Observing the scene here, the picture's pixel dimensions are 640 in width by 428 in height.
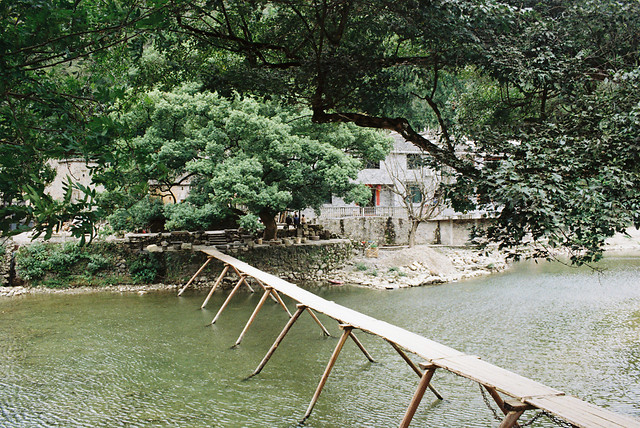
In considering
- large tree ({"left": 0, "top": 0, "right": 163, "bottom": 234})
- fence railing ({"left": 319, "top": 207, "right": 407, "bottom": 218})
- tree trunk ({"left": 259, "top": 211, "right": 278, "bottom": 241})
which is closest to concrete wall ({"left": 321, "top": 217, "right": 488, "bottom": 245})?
fence railing ({"left": 319, "top": 207, "right": 407, "bottom": 218})

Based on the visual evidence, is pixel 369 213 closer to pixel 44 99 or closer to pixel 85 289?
pixel 85 289

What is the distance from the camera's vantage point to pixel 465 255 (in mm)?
23984

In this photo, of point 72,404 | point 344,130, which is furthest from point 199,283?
point 72,404

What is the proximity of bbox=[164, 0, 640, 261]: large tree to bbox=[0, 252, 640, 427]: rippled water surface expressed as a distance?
290 centimetres

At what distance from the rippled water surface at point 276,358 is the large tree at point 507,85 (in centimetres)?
290

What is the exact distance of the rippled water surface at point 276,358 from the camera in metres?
6.96

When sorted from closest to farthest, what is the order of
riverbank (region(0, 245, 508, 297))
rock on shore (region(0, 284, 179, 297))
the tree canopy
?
1. the tree canopy
2. rock on shore (region(0, 284, 179, 297))
3. riverbank (region(0, 245, 508, 297))

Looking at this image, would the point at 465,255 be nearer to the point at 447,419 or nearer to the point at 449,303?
the point at 449,303

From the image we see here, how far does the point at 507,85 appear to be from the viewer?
8.12 m

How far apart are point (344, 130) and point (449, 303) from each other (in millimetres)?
7450

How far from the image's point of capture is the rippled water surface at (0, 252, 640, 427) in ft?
22.8

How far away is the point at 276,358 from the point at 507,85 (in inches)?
248

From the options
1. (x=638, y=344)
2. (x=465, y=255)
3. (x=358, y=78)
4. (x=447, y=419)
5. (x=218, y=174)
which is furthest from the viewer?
(x=465, y=255)

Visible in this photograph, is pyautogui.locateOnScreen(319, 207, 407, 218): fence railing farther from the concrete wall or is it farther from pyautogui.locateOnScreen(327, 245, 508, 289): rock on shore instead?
pyautogui.locateOnScreen(327, 245, 508, 289): rock on shore
